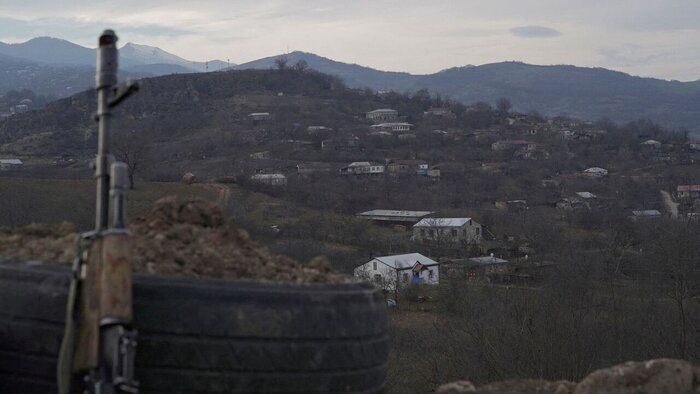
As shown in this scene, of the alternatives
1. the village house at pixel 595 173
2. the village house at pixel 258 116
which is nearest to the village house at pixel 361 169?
the village house at pixel 595 173

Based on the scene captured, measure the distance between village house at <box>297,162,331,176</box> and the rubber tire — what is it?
54456mm

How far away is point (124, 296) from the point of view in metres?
2.80

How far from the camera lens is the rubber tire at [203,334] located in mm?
2914

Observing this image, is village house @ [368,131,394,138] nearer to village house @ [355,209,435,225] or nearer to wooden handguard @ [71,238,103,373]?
village house @ [355,209,435,225]

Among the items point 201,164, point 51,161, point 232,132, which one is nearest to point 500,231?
point 201,164

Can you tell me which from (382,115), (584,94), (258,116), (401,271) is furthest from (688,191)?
(584,94)

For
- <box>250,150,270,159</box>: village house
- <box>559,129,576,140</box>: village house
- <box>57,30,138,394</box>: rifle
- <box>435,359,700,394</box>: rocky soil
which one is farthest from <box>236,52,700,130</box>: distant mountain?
<box>57,30,138,394</box>: rifle

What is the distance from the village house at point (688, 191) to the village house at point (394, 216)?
58.6ft

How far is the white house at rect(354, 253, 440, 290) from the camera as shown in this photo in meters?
30.9

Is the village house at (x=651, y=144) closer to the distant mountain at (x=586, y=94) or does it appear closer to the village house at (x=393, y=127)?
the village house at (x=393, y=127)

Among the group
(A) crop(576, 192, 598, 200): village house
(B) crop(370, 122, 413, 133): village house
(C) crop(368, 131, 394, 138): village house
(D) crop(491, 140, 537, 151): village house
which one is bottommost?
(A) crop(576, 192, 598, 200): village house

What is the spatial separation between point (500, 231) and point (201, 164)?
877 inches

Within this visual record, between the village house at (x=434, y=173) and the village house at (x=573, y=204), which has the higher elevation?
the village house at (x=434, y=173)

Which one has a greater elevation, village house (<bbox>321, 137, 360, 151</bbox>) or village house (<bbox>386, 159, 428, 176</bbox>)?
village house (<bbox>321, 137, 360, 151</bbox>)
